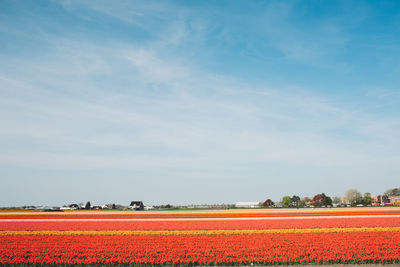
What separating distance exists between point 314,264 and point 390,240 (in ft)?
25.7

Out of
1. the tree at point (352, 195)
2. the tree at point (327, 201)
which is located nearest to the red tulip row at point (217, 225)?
the tree at point (327, 201)

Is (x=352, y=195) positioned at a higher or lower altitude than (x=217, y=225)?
lower

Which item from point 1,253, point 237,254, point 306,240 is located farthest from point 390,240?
point 1,253

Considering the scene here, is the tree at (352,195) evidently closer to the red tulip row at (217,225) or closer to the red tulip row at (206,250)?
the red tulip row at (217,225)

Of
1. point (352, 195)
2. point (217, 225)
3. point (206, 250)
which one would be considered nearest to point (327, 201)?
point (352, 195)

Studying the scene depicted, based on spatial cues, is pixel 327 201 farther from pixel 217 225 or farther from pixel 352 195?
pixel 217 225

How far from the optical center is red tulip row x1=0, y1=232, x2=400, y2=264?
601 inches

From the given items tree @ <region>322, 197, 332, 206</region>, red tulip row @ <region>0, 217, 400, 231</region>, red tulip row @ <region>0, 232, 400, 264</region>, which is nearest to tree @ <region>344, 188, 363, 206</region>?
tree @ <region>322, 197, 332, 206</region>

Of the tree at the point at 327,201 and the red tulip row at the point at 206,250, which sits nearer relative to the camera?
the red tulip row at the point at 206,250

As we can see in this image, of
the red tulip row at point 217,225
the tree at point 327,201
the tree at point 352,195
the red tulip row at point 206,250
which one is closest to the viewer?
the red tulip row at point 206,250

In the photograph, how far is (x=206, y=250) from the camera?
17203mm

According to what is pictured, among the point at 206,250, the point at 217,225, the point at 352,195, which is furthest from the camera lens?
the point at 352,195

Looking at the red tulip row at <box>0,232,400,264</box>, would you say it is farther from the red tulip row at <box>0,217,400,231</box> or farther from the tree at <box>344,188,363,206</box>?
the tree at <box>344,188,363,206</box>

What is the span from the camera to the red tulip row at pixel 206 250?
15.3 metres
